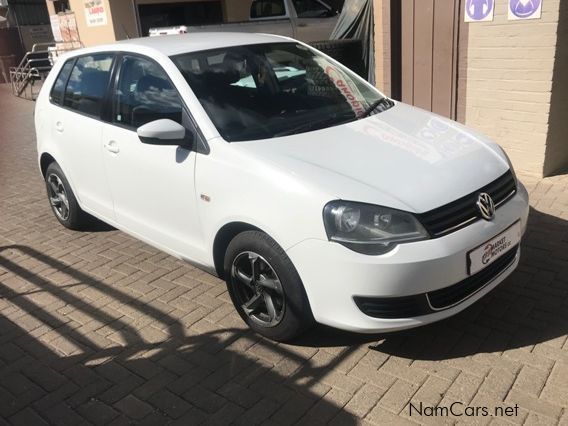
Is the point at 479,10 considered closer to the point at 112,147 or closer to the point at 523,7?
the point at 523,7

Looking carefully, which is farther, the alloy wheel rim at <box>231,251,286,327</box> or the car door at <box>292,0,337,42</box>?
the car door at <box>292,0,337,42</box>

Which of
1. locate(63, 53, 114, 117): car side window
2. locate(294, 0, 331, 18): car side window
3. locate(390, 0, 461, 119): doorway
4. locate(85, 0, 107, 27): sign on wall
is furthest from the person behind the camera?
locate(85, 0, 107, 27): sign on wall

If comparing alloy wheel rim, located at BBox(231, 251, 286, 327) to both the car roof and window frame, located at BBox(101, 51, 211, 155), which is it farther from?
the car roof

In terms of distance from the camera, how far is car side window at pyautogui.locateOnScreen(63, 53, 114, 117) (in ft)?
14.4

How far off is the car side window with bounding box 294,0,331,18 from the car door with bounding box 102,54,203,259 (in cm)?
952

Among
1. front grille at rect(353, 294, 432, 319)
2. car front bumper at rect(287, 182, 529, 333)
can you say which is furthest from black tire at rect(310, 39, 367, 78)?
front grille at rect(353, 294, 432, 319)

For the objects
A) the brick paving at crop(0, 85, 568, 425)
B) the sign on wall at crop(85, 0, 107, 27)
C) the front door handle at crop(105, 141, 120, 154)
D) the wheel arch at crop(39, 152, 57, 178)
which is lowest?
the brick paving at crop(0, 85, 568, 425)

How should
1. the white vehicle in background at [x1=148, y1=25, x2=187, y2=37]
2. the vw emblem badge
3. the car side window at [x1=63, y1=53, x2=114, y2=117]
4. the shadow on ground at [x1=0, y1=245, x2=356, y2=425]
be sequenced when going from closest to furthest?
the shadow on ground at [x1=0, y1=245, x2=356, y2=425] < the vw emblem badge < the car side window at [x1=63, y1=53, x2=114, y2=117] < the white vehicle in background at [x1=148, y1=25, x2=187, y2=37]

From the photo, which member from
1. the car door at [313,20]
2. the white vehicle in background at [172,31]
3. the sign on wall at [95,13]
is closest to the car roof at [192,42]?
the white vehicle in background at [172,31]

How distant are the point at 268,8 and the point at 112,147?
9860 mm

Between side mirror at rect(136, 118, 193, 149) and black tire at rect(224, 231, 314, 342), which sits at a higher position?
side mirror at rect(136, 118, 193, 149)

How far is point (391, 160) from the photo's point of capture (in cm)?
315

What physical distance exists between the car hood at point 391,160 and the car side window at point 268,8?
9.90 meters

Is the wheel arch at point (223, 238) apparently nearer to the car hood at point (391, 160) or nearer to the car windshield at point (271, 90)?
the car hood at point (391, 160)
